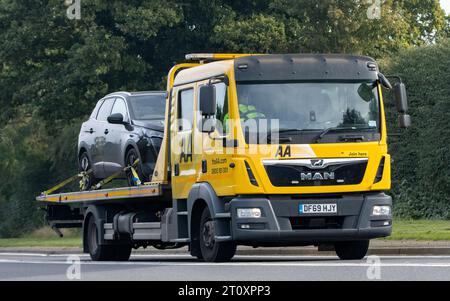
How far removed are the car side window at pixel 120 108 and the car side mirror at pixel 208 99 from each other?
3948 mm

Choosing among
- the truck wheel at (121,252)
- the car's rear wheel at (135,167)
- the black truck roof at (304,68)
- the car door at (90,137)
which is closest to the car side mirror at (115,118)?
the car's rear wheel at (135,167)

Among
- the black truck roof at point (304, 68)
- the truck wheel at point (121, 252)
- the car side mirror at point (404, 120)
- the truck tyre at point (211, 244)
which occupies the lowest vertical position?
the truck wheel at point (121, 252)

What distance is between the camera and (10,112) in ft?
145

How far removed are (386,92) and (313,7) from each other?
19.4ft

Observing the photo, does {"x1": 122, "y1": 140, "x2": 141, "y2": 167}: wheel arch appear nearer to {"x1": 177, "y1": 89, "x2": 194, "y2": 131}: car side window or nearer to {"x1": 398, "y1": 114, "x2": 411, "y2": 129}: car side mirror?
{"x1": 177, "y1": 89, "x2": 194, "y2": 131}: car side window

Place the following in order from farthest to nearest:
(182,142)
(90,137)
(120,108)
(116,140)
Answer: (90,137), (120,108), (116,140), (182,142)

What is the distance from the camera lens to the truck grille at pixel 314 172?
18.0 m

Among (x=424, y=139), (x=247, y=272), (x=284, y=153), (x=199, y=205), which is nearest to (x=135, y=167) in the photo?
(x=199, y=205)

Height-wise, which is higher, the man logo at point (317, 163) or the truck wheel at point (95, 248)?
the man logo at point (317, 163)

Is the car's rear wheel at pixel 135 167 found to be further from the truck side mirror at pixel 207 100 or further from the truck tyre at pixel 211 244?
the truck side mirror at pixel 207 100

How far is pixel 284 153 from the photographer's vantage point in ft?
58.9

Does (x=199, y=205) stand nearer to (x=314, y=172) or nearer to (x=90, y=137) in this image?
(x=314, y=172)

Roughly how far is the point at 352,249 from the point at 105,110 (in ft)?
18.9

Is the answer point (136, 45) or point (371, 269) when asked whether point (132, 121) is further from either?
point (136, 45)
